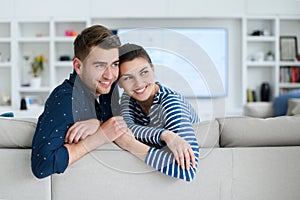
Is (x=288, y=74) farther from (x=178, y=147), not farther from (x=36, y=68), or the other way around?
(x=178, y=147)

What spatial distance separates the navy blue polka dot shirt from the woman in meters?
0.08

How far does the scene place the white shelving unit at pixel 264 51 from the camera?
18.7 feet

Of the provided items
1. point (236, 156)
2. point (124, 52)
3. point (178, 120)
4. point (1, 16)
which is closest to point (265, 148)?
point (236, 156)

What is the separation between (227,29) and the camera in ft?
19.2

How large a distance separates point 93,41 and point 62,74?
452cm

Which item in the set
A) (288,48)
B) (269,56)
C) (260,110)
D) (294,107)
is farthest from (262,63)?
(294,107)

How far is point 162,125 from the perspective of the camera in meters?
1.60

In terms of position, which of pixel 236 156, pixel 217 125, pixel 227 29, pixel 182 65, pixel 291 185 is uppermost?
pixel 227 29

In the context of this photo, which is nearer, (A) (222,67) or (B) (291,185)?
(B) (291,185)

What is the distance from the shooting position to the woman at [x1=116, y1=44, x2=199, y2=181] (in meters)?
1.49

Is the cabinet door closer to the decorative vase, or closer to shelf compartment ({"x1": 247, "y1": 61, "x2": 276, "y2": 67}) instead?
shelf compartment ({"x1": 247, "y1": 61, "x2": 276, "y2": 67})

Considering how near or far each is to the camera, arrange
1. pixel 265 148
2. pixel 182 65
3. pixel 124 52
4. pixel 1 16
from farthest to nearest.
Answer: pixel 1 16 → pixel 265 148 → pixel 182 65 → pixel 124 52

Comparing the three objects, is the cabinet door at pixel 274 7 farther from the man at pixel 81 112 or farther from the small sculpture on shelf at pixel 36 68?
the man at pixel 81 112

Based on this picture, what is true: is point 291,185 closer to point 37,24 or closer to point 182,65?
point 182,65
